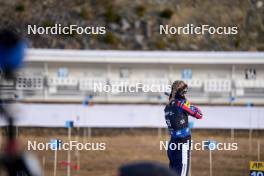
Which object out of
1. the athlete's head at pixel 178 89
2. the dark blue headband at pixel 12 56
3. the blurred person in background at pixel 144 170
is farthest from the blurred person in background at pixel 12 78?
the athlete's head at pixel 178 89

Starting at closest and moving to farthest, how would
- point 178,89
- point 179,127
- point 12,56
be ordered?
point 12,56 → point 178,89 → point 179,127

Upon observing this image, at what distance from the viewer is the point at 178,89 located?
28.3 ft

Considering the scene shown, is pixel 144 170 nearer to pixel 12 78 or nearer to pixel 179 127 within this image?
pixel 12 78

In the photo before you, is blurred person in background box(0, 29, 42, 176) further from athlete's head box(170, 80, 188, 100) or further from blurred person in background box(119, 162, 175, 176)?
athlete's head box(170, 80, 188, 100)

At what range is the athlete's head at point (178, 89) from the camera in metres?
8.55

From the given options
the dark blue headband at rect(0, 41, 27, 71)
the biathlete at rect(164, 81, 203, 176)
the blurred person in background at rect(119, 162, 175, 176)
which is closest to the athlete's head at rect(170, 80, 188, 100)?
the biathlete at rect(164, 81, 203, 176)

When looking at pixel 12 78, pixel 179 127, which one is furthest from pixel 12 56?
pixel 179 127

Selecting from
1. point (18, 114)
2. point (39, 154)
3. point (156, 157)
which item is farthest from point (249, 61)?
point (18, 114)

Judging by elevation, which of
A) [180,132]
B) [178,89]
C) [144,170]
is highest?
[178,89]

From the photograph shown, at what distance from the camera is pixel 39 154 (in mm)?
12867

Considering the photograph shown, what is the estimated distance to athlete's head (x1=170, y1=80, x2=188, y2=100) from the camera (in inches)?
336

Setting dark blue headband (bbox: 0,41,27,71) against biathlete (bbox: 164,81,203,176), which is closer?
dark blue headband (bbox: 0,41,27,71)

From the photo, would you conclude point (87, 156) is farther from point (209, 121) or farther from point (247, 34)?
point (247, 34)

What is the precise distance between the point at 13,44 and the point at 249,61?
15.0 metres
